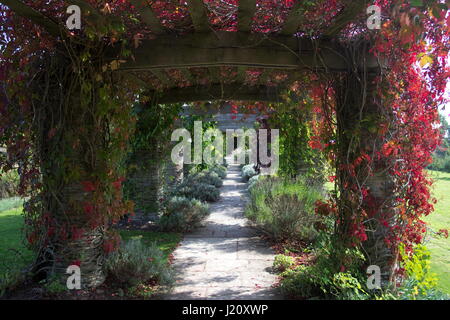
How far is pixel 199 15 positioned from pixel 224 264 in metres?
3.10

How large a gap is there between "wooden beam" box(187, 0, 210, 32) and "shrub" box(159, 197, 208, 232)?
413 centimetres

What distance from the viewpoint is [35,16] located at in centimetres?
279

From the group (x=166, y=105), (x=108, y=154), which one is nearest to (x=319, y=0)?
(x=108, y=154)

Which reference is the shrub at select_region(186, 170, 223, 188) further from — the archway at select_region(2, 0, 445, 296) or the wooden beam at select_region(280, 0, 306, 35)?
the wooden beam at select_region(280, 0, 306, 35)

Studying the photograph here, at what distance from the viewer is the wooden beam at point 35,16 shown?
8.33 feet

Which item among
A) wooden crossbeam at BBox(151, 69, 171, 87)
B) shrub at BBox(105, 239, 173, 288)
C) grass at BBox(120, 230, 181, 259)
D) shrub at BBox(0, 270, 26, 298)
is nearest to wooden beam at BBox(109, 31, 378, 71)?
wooden crossbeam at BBox(151, 69, 171, 87)

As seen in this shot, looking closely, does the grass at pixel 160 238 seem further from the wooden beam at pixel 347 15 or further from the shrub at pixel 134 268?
the wooden beam at pixel 347 15

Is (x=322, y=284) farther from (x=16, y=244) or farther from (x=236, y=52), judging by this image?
(x=16, y=244)

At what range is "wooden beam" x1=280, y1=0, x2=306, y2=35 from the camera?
2.68 meters

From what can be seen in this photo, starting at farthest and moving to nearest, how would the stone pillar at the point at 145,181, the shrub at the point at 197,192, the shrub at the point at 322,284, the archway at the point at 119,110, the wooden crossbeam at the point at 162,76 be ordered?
the shrub at the point at 197,192 → the stone pillar at the point at 145,181 → the wooden crossbeam at the point at 162,76 → the archway at the point at 119,110 → the shrub at the point at 322,284

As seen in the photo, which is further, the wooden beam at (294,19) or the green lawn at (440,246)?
the green lawn at (440,246)

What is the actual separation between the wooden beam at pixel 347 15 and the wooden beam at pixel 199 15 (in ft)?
3.67

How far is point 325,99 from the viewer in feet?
11.9

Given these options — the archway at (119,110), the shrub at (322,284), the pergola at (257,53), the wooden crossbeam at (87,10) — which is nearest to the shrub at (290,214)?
the shrub at (322,284)
